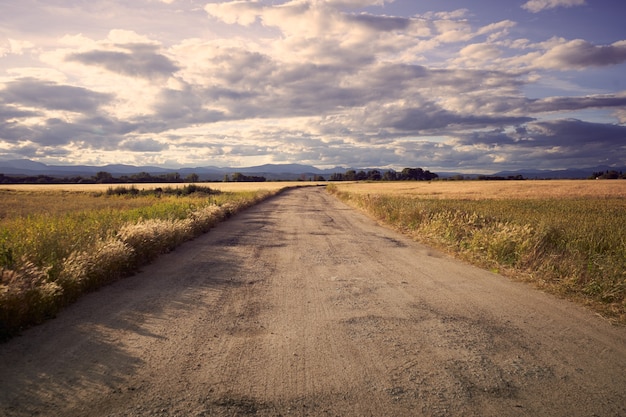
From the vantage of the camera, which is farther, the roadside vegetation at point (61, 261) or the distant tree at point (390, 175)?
the distant tree at point (390, 175)

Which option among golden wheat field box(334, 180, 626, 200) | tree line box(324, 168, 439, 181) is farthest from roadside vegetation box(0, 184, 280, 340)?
tree line box(324, 168, 439, 181)

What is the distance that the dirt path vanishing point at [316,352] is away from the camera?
3.53m

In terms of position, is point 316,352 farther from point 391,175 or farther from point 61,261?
point 391,175

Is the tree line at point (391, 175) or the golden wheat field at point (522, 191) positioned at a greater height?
the tree line at point (391, 175)

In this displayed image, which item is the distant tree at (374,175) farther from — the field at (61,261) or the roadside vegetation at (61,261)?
the roadside vegetation at (61,261)

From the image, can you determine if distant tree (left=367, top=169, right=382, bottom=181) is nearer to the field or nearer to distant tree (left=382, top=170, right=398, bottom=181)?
distant tree (left=382, top=170, right=398, bottom=181)

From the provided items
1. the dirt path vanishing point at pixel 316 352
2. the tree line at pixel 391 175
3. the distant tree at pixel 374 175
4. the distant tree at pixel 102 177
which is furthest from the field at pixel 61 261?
the distant tree at pixel 374 175

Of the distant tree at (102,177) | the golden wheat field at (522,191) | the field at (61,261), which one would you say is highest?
the distant tree at (102,177)

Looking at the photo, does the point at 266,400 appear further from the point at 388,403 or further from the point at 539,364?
the point at 539,364

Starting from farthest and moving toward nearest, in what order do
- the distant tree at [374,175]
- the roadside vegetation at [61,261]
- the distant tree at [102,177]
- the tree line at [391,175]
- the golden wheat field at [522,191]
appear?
1. the distant tree at [374,175]
2. the tree line at [391,175]
3. the distant tree at [102,177]
4. the golden wheat field at [522,191]
5. the roadside vegetation at [61,261]

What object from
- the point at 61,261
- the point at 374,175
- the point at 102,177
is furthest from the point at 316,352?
the point at 374,175

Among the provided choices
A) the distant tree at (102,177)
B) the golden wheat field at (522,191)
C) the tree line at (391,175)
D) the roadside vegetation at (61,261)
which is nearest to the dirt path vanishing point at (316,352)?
the roadside vegetation at (61,261)

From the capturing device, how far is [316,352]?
456 centimetres

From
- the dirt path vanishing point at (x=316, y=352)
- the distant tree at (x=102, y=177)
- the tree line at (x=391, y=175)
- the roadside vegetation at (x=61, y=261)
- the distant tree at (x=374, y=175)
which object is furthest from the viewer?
the distant tree at (x=374, y=175)
